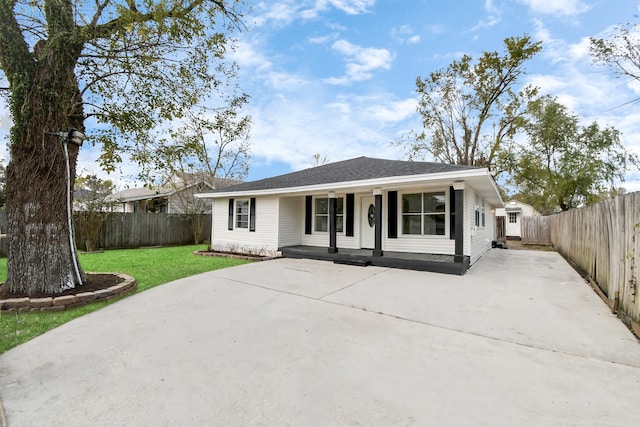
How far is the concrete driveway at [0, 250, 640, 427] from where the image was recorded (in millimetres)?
1950

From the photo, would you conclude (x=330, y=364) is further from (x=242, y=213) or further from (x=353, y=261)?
(x=242, y=213)

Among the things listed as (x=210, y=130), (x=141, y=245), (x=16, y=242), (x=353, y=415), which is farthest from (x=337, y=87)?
(x=353, y=415)

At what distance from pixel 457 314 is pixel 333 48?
1066 centimetres

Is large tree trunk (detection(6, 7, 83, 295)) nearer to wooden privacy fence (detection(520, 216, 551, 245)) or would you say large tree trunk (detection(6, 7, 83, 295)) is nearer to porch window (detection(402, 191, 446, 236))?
porch window (detection(402, 191, 446, 236))

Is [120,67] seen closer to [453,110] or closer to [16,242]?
[16,242]

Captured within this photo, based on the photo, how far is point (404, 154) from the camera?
72.0 feet

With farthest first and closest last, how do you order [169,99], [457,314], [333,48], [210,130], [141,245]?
[141,245] → [333,48] → [210,130] → [169,99] → [457,314]

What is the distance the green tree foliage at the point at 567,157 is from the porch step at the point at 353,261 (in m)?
18.1

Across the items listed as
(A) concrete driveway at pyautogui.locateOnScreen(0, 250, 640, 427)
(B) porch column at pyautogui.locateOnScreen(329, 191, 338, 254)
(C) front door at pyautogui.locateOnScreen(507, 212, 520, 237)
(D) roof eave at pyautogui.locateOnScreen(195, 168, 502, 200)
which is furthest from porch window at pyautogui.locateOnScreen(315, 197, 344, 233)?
(C) front door at pyautogui.locateOnScreen(507, 212, 520, 237)

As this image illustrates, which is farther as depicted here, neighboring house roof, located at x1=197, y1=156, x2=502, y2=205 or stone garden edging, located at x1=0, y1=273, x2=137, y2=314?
neighboring house roof, located at x1=197, y1=156, x2=502, y2=205

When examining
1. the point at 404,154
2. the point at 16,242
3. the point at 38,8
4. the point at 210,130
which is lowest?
the point at 16,242

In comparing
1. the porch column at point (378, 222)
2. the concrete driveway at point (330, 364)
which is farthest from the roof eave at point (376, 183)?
the concrete driveway at point (330, 364)

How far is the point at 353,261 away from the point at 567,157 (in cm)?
2040

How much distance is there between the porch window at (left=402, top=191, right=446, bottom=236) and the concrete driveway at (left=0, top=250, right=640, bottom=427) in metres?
3.56
